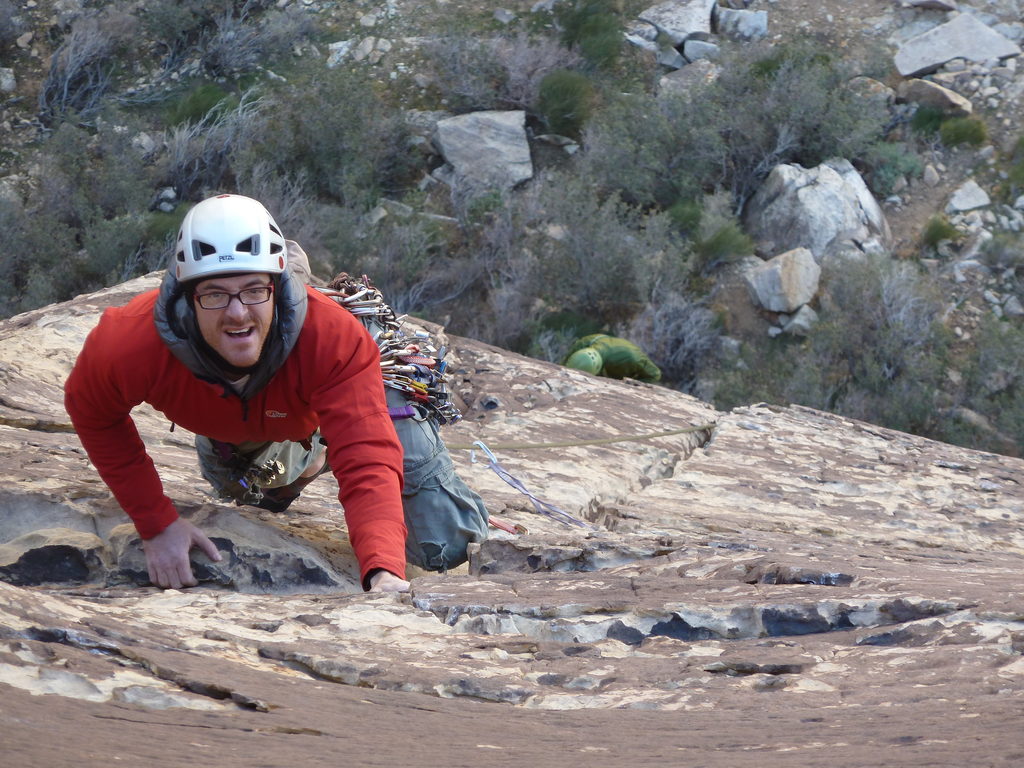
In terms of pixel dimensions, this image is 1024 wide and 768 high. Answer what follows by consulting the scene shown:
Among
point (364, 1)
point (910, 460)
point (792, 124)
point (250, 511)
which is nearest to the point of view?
point (250, 511)

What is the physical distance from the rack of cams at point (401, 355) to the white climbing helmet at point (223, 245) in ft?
2.74

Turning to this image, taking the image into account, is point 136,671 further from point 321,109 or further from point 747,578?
point 321,109

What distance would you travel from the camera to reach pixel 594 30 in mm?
14227

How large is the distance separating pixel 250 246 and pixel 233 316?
0.17 meters

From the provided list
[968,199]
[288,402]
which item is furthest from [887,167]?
[288,402]

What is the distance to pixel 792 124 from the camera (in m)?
11.9

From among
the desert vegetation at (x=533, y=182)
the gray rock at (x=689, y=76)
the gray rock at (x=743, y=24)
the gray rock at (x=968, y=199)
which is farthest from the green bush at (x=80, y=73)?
the gray rock at (x=968, y=199)

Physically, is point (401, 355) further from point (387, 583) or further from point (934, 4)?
point (934, 4)

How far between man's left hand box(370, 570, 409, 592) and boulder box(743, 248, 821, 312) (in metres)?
8.62

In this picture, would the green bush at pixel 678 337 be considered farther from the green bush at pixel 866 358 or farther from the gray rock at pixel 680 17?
the gray rock at pixel 680 17

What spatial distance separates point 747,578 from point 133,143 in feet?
37.9

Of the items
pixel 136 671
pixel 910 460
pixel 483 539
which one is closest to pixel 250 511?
pixel 483 539

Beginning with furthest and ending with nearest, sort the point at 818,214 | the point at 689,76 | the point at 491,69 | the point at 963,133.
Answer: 1. the point at 689,76
2. the point at 491,69
3. the point at 963,133
4. the point at 818,214

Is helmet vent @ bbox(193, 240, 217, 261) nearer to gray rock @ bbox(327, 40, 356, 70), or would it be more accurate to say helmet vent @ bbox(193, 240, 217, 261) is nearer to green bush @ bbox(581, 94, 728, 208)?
green bush @ bbox(581, 94, 728, 208)
